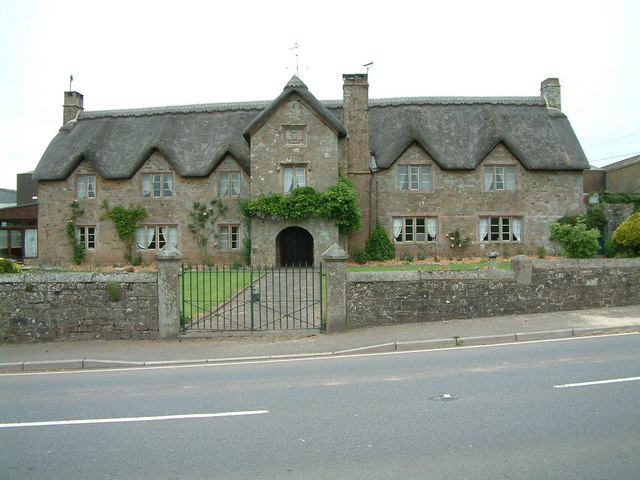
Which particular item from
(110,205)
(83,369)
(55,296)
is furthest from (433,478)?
(110,205)

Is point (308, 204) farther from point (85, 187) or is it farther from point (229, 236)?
point (85, 187)

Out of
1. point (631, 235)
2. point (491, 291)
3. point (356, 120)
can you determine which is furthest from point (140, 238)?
point (631, 235)

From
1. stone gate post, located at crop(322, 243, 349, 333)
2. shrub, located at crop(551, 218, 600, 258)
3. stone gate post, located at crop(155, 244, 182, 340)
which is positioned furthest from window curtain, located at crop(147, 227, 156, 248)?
shrub, located at crop(551, 218, 600, 258)

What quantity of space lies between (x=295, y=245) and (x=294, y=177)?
3962 millimetres

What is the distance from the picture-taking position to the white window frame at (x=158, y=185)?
103 ft

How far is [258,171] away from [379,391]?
21.2 m

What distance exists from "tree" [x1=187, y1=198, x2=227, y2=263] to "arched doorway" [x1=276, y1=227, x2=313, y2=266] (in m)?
4.03

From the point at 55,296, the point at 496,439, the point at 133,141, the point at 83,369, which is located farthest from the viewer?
the point at 133,141

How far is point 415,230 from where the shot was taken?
3041 centimetres

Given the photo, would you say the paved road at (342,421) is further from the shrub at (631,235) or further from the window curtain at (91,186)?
the window curtain at (91,186)

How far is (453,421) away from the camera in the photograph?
616cm

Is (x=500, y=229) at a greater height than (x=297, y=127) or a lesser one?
lesser

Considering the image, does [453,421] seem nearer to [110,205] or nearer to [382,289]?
[382,289]

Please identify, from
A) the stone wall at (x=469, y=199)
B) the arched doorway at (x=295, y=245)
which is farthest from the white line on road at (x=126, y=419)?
the stone wall at (x=469, y=199)
